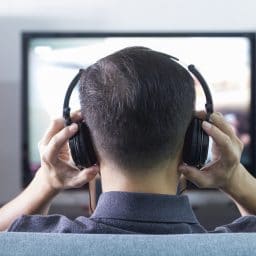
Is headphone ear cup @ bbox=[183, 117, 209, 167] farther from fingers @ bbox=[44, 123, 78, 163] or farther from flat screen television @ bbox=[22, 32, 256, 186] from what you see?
flat screen television @ bbox=[22, 32, 256, 186]

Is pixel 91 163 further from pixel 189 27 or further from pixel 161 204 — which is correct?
pixel 189 27

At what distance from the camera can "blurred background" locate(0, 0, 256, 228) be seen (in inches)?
96.3

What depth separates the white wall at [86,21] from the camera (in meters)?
2.45

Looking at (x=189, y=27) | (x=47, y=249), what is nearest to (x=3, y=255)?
(x=47, y=249)

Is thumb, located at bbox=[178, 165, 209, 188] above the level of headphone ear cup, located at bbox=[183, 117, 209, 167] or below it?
below

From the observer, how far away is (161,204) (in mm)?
755

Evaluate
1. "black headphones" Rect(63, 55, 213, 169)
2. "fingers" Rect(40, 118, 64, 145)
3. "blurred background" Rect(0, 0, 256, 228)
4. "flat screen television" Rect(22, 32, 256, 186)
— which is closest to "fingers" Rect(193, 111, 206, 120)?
"black headphones" Rect(63, 55, 213, 169)

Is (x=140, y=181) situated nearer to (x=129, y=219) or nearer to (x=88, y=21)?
(x=129, y=219)

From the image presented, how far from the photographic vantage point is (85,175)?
898 mm

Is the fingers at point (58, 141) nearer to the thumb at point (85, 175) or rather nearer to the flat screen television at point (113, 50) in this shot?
the thumb at point (85, 175)

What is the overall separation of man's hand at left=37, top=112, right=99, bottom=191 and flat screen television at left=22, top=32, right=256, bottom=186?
3.84ft

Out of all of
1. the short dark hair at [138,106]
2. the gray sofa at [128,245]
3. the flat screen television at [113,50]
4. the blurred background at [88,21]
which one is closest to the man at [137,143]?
the short dark hair at [138,106]

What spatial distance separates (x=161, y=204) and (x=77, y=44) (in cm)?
151

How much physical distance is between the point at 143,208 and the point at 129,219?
1.0 inches
